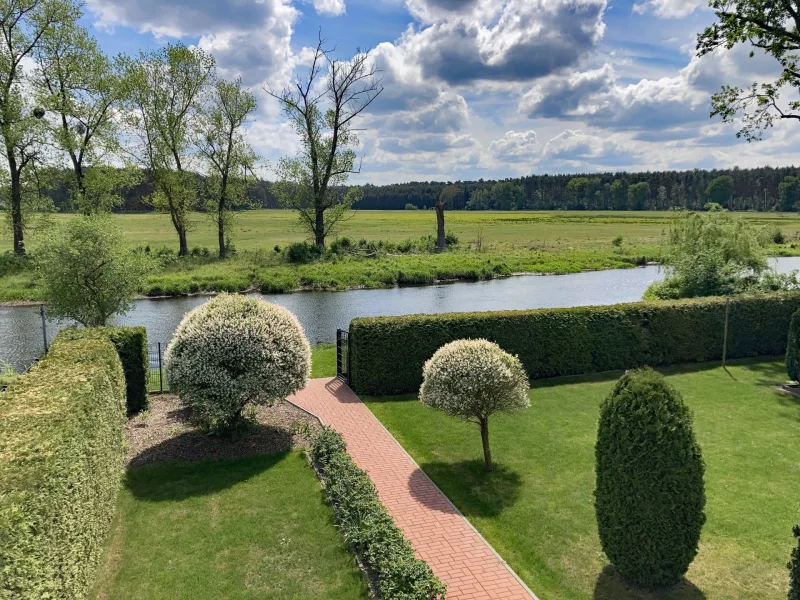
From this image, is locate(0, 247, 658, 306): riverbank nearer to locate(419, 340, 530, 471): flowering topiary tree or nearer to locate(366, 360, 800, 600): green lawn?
locate(366, 360, 800, 600): green lawn

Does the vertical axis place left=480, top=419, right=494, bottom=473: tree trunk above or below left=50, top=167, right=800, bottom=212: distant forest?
below

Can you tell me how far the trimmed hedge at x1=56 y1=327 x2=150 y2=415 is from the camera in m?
13.3

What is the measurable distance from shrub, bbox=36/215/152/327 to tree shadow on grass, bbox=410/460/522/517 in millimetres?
13108

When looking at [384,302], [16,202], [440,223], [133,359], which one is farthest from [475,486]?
[440,223]

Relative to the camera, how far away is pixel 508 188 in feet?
500

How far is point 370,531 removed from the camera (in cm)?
770

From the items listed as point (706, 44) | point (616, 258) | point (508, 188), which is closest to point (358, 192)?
point (616, 258)

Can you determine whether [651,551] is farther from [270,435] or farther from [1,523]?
[270,435]

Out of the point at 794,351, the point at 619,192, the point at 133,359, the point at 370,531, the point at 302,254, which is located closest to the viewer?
the point at 370,531

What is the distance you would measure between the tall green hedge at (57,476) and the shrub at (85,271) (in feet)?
31.0

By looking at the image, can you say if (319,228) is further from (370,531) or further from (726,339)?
(370,531)

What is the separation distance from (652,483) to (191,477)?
7.98 m

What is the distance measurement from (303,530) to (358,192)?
131ft

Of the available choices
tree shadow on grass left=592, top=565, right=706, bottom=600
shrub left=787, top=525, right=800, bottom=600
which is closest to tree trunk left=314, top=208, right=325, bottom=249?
tree shadow on grass left=592, top=565, right=706, bottom=600
